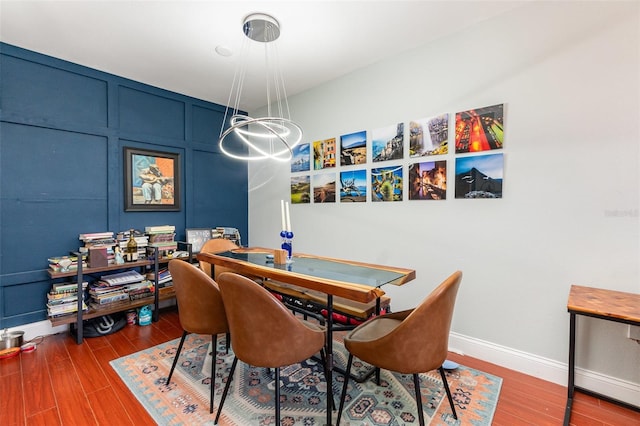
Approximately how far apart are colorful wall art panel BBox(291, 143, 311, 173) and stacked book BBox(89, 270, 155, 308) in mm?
2176

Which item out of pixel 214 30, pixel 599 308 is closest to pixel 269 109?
pixel 214 30

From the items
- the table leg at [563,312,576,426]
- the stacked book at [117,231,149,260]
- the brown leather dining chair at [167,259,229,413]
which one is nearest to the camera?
the table leg at [563,312,576,426]

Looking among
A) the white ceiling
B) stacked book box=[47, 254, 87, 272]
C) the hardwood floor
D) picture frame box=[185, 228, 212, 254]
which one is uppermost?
the white ceiling

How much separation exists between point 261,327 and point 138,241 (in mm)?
2510

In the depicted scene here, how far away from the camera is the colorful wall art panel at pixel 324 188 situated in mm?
3297

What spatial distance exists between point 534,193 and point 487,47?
3.95ft

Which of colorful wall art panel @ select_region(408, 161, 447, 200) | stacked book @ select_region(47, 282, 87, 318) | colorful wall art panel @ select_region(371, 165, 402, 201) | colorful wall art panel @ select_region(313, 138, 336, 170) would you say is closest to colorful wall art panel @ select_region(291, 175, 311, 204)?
colorful wall art panel @ select_region(313, 138, 336, 170)

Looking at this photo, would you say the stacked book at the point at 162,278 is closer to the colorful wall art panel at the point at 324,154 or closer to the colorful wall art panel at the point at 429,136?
the colorful wall art panel at the point at 324,154

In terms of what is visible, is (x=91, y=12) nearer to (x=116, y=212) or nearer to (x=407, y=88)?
(x=116, y=212)

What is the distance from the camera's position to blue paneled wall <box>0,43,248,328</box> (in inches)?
103

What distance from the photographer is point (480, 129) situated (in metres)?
2.28

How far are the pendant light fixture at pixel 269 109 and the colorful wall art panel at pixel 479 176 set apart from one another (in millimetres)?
1382

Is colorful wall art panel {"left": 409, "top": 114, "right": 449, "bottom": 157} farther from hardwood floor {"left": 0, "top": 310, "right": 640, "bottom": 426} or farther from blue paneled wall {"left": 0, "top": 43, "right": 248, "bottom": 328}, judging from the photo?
blue paneled wall {"left": 0, "top": 43, "right": 248, "bottom": 328}

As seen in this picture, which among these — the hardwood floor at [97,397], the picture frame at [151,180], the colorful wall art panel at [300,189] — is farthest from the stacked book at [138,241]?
the colorful wall art panel at [300,189]
